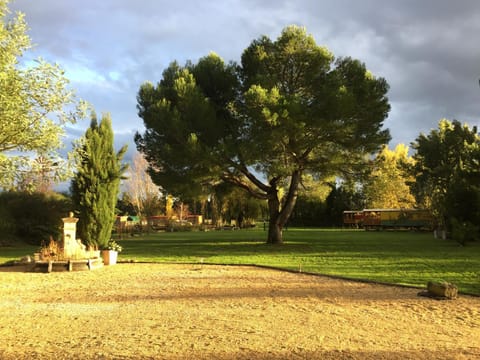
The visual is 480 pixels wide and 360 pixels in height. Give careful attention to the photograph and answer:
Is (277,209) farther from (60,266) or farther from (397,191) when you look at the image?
(397,191)

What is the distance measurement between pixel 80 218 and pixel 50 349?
10.5 metres

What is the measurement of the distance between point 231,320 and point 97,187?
9.90 m

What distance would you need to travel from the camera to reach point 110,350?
4.82 metres

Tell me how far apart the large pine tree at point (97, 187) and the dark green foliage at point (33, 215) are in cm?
1090

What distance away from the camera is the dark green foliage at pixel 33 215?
24688 mm

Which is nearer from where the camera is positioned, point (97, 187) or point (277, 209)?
point (97, 187)

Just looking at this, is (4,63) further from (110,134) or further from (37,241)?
(37,241)

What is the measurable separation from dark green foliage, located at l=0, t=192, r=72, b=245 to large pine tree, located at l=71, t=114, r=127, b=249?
35.8 feet

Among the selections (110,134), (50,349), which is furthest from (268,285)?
(110,134)

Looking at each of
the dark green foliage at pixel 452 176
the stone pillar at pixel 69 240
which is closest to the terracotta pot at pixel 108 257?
the stone pillar at pixel 69 240

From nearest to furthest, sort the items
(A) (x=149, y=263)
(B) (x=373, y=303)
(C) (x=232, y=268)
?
(B) (x=373, y=303) → (C) (x=232, y=268) → (A) (x=149, y=263)

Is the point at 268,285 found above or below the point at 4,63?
below

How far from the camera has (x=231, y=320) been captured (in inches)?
246

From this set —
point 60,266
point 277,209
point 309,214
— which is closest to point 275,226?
point 277,209
